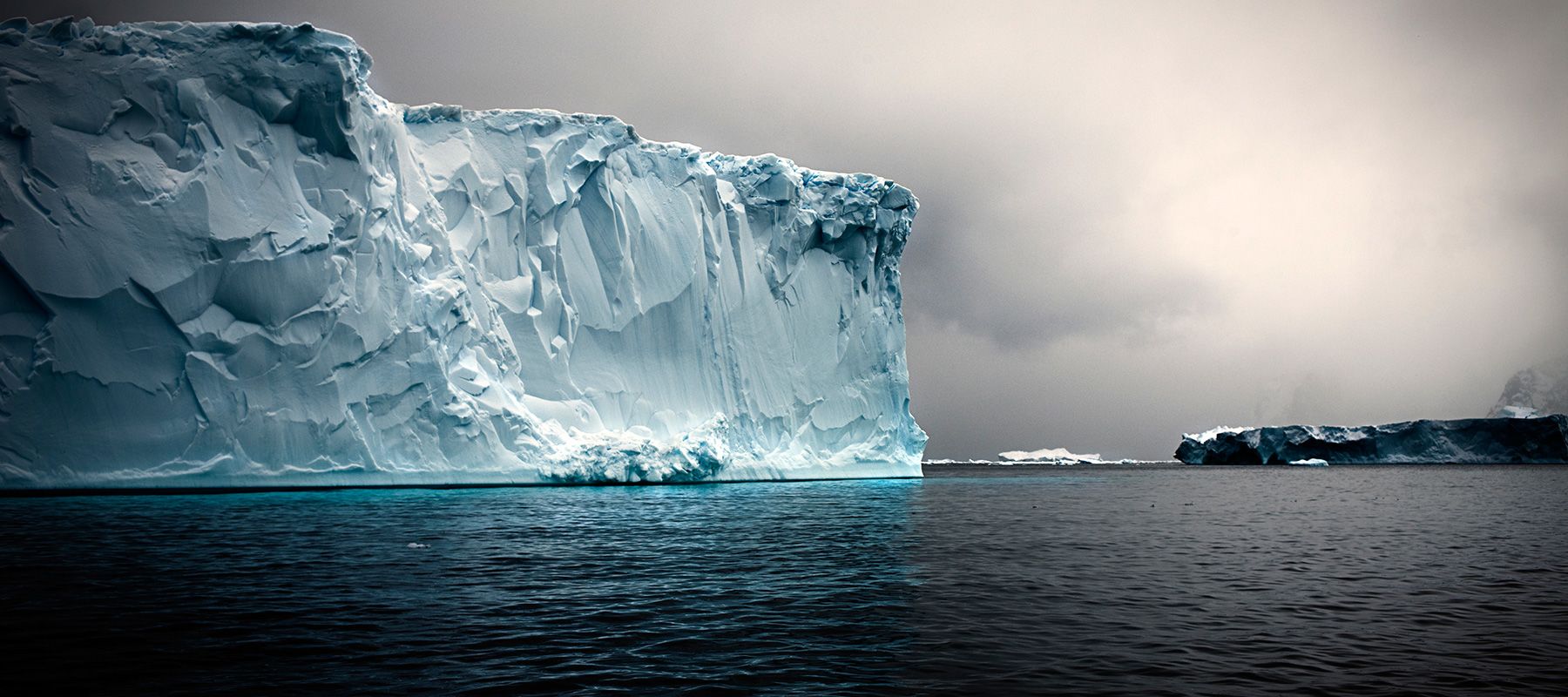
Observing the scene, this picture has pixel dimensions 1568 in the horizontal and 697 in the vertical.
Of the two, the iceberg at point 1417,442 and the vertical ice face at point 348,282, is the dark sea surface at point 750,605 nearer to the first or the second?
the vertical ice face at point 348,282

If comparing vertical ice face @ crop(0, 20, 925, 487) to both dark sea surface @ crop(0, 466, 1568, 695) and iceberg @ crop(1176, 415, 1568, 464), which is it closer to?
dark sea surface @ crop(0, 466, 1568, 695)

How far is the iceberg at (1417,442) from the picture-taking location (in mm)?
61156

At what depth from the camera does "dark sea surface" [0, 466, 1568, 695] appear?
5.74m

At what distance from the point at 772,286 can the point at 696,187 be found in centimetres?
458

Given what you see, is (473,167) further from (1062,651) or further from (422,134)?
(1062,651)

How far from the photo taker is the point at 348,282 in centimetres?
2234

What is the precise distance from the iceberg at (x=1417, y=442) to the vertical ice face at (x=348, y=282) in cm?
4544

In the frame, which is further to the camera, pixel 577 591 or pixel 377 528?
pixel 377 528

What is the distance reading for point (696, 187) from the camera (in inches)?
1262

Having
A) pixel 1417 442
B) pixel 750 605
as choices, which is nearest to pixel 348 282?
pixel 750 605

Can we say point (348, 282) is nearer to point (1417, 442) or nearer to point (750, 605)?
point (750, 605)

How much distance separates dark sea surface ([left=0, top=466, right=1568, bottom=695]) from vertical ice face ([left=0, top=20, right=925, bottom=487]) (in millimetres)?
4264

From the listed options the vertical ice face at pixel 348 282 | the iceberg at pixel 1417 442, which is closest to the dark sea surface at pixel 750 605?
the vertical ice face at pixel 348 282

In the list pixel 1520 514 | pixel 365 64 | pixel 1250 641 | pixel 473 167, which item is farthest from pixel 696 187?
pixel 1250 641
